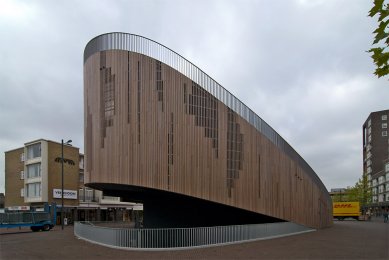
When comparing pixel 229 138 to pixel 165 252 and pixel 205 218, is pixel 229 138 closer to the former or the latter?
pixel 205 218

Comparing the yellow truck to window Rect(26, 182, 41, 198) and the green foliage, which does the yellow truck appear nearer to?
the green foliage

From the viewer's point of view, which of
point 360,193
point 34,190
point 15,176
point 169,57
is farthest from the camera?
point 360,193

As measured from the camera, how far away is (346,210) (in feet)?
183

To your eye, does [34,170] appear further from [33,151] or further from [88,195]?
[88,195]

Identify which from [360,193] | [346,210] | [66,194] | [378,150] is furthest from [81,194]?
[378,150]

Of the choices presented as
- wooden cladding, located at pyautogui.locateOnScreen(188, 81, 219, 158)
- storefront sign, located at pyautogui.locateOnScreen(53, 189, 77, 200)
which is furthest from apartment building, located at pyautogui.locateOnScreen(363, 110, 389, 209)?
wooden cladding, located at pyautogui.locateOnScreen(188, 81, 219, 158)

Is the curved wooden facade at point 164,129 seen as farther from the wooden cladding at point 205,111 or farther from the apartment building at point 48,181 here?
the apartment building at point 48,181

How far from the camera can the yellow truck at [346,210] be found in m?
55.1

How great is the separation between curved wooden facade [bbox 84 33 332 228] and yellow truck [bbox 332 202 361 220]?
124 ft

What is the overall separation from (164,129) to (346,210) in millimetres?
45463

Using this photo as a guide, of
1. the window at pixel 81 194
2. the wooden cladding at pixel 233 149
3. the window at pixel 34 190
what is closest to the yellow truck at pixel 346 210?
the window at pixel 81 194

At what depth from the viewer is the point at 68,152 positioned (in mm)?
49531

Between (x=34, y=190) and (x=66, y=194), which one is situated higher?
(x=34, y=190)

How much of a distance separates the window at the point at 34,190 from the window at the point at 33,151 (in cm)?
360
